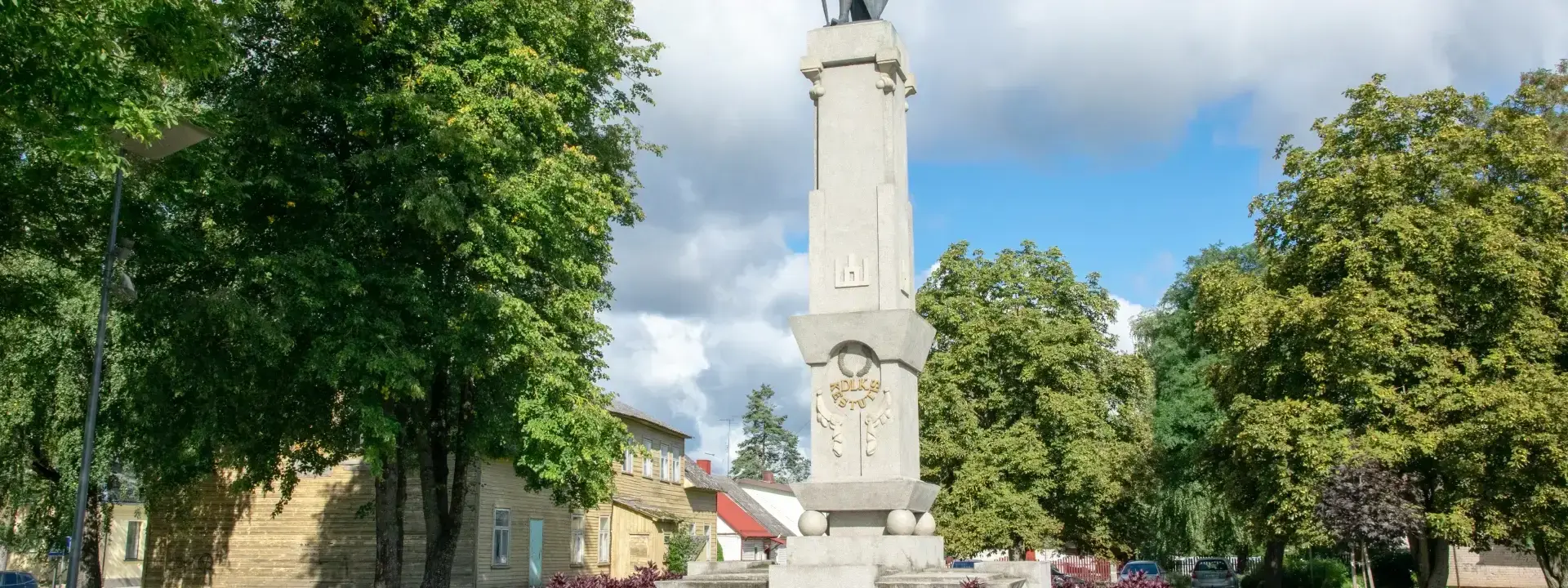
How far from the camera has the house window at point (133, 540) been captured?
43.5 m

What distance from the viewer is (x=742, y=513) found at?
2215 inches

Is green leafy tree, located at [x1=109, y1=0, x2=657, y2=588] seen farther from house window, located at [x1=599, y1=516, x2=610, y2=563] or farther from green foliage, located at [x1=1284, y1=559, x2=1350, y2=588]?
green foliage, located at [x1=1284, y1=559, x2=1350, y2=588]

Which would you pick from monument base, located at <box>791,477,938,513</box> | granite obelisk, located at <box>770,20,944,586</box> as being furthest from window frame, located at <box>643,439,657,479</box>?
monument base, located at <box>791,477,938,513</box>

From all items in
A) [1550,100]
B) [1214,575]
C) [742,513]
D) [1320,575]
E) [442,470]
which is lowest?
[1320,575]

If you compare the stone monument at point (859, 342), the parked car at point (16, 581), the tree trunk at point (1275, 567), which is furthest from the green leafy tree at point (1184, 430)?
the parked car at point (16, 581)

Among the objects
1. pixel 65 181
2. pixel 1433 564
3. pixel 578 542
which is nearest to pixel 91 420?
pixel 65 181

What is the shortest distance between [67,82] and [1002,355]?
27910mm

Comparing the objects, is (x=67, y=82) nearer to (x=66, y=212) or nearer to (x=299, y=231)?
(x=66, y=212)

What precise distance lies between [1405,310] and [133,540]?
132 feet

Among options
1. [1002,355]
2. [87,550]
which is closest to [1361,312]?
[1002,355]

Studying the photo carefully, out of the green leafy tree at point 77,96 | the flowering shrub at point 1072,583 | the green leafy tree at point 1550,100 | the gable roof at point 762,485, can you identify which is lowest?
the flowering shrub at point 1072,583

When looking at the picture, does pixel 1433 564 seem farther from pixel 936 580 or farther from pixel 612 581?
pixel 936 580

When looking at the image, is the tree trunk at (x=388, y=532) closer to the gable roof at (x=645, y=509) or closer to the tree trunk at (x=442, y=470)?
the tree trunk at (x=442, y=470)

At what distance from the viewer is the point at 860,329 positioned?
12531 millimetres
